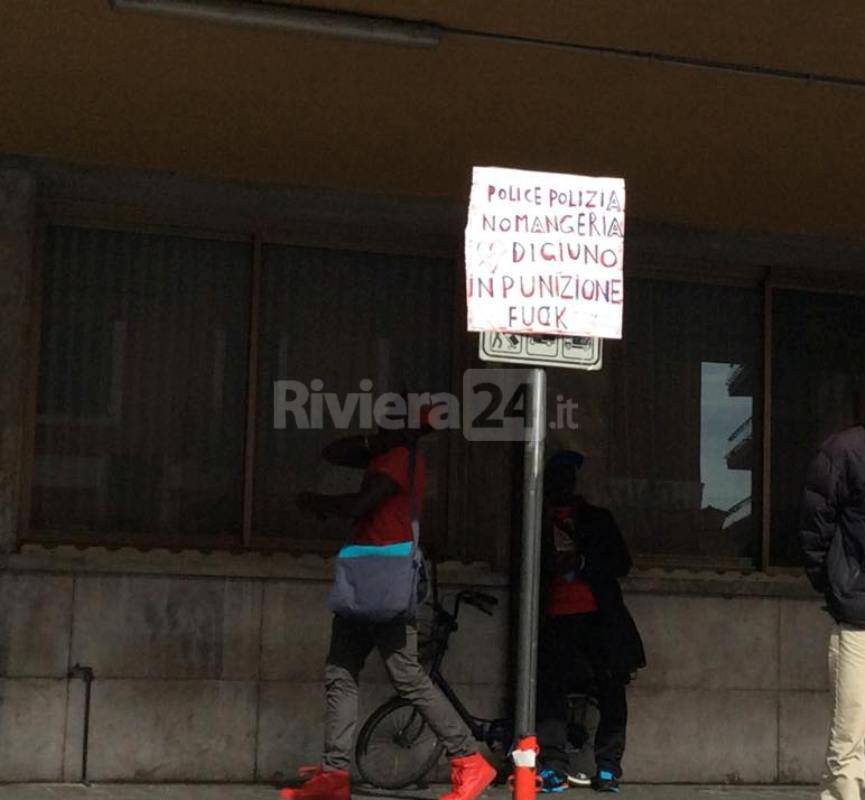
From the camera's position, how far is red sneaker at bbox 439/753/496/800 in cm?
780

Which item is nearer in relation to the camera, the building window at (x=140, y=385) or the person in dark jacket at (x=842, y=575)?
the person in dark jacket at (x=842, y=575)

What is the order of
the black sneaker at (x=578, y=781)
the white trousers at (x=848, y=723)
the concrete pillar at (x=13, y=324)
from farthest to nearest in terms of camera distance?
1. the black sneaker at (x=578, y=781)
2. the concrete pillar at (x=13, y=324)
3. the white trousers at (x=848, y=723)

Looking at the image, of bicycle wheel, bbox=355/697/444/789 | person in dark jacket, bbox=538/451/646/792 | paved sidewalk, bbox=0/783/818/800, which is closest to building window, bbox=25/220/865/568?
person in dark jacket, bbox=538/451/646/792

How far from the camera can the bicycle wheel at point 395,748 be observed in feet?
29.1

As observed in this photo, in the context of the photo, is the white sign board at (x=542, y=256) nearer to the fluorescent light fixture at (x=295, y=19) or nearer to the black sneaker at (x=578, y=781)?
the fluorescent light fixture at (x=295, y=19)

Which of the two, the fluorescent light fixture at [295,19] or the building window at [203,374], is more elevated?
the fluorescent light fixture at [295,19]

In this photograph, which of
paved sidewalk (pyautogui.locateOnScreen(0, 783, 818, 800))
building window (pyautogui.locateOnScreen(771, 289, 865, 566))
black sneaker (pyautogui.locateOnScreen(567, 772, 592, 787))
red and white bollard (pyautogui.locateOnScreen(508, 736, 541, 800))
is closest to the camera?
red and white bollard (pyautogui.locateOnScreen(508, 736, 541, 800))

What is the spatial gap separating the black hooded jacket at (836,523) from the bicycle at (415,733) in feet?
8.30

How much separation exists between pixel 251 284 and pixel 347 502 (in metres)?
2.01

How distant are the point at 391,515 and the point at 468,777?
1242 mm

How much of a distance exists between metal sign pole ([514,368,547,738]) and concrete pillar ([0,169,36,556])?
13.0 feet

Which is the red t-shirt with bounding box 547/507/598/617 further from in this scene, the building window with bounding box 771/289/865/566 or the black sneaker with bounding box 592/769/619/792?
the building window with bounding box 771/289/865/566

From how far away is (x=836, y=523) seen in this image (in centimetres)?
702

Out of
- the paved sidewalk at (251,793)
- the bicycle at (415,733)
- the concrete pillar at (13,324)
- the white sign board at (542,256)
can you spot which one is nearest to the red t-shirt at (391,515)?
the bicycle at (415,733)
